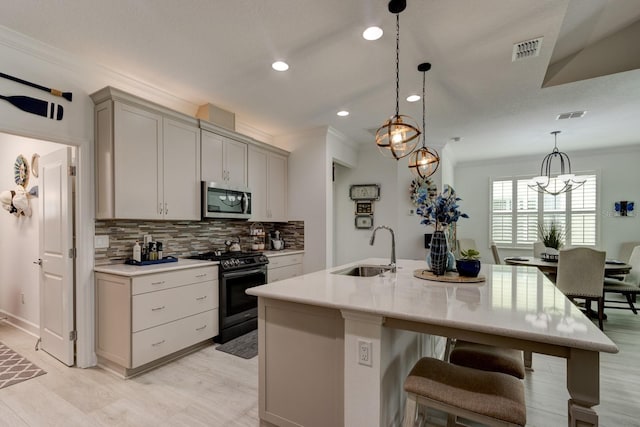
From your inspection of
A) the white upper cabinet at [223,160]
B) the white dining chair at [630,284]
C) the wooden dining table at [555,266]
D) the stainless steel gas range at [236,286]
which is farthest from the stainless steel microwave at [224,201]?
the white dining chair at [630,284]

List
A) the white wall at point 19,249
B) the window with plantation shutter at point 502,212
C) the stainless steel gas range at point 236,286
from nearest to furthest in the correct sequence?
the stainless steel gas range at point 236,286
the white wall at point 19,249
the window with plantation shutter at point 502,212

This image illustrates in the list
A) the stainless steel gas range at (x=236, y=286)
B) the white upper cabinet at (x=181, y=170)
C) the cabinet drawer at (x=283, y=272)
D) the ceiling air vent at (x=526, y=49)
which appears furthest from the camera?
the cabinet drawer at (x=283, y=272)

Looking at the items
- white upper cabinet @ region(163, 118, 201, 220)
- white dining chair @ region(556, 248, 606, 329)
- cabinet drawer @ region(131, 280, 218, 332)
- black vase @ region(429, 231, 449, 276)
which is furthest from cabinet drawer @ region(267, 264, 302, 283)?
white dining chair @ region(556, 248, 606, 329)

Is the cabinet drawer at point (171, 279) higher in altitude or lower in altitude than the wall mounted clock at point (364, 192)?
lower

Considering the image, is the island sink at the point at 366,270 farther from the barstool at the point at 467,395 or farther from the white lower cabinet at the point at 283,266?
the white lower cabinet at the point at 283,266

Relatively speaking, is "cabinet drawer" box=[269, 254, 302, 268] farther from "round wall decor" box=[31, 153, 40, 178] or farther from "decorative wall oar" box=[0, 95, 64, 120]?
"round wall decor" box=[31, 153, 40, 178]

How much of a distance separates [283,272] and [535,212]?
542 cm

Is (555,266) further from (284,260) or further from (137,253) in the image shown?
(137,253)

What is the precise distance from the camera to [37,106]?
2504 millimetres

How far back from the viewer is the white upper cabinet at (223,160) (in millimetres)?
3633

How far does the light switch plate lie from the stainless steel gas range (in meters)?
0.89

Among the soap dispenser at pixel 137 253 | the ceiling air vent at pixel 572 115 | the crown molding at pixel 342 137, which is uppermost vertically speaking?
the ceiling air vent at pixel 572 115

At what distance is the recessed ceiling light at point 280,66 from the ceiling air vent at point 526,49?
1.94 metres

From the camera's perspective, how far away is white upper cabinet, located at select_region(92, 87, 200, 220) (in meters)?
2.76
